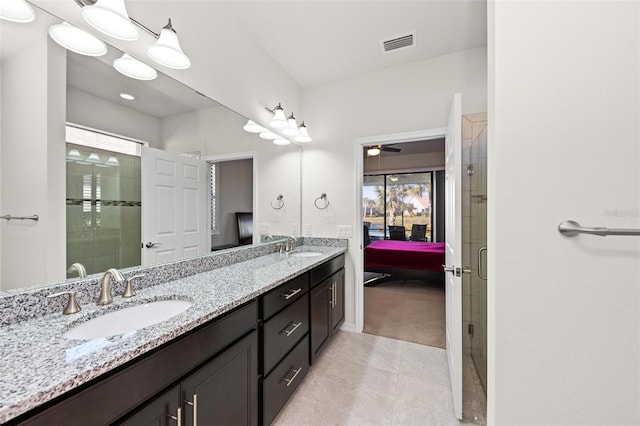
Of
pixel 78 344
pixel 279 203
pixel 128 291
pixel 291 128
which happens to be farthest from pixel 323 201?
pixel 78 344

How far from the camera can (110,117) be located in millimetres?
1291

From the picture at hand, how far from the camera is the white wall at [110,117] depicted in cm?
115

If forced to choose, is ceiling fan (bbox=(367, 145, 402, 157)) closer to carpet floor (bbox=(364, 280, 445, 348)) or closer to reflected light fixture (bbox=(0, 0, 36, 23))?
carpet floor (bbox=(364, 280, 445, 348))

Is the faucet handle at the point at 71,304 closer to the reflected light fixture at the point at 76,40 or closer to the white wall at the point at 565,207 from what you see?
the reflected light fixture at the point at 76,40

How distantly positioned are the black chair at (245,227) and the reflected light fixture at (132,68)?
113 cm

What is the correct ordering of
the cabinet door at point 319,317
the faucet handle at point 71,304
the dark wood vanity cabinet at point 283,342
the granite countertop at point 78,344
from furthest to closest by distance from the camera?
the cabinet door at point 319,317 < the dark wood vanity cabinet at point 283,342 < the faucet handle at point 71,304 < the granite countertop at point 78,344

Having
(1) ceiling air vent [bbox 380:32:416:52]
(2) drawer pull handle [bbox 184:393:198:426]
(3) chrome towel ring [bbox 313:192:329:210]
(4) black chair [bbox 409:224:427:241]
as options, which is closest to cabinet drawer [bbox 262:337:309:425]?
(2) drawer pull handle [bbox 184:393:198:426]

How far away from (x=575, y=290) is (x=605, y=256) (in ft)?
0.45

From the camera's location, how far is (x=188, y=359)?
3.05ft

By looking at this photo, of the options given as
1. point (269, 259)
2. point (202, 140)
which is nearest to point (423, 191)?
point (269, 259)

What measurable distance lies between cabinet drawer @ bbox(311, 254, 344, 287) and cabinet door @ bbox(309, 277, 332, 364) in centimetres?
5

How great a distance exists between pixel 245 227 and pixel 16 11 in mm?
1674

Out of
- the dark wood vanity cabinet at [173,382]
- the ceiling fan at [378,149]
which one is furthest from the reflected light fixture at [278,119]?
the ceiling fan at [378,149]

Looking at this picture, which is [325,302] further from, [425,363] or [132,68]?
[132,68]
